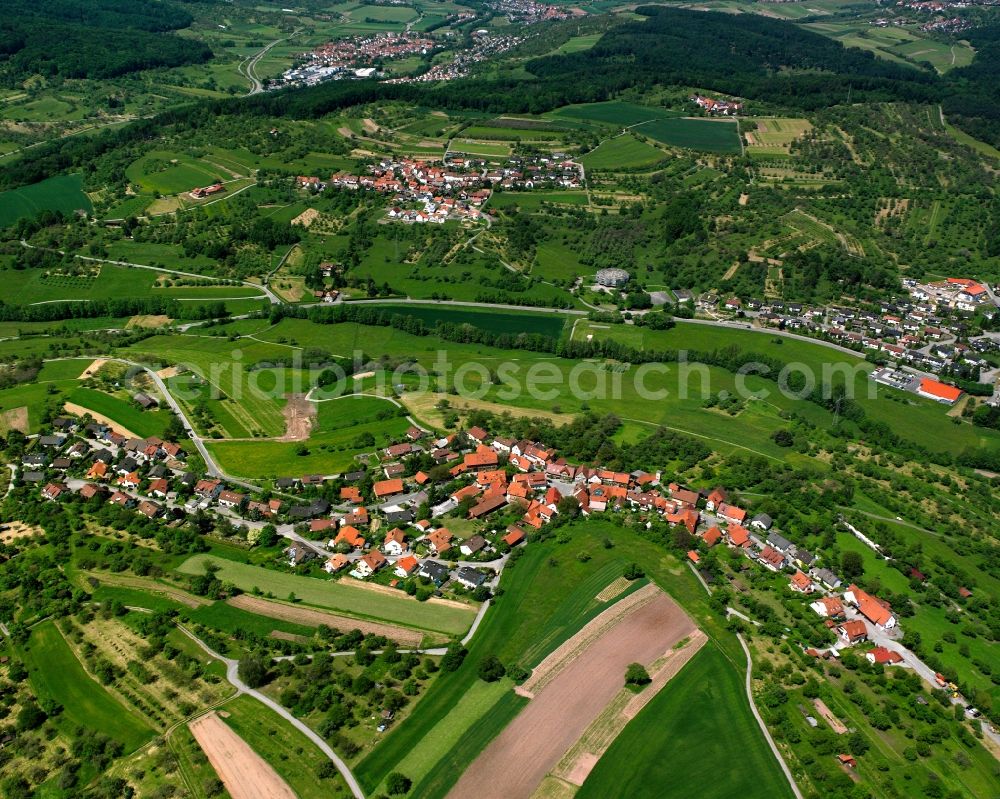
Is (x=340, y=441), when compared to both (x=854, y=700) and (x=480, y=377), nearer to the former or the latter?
(x=480, y=377)

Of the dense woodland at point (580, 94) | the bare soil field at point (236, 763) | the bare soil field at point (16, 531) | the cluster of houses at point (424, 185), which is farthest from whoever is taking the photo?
the dense woodland at point (580, 94)

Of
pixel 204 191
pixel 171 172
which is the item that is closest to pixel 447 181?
pixel 204 191

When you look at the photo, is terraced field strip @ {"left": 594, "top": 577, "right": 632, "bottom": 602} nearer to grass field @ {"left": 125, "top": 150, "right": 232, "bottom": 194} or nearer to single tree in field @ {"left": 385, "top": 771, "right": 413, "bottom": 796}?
single tree in field @ {"left": 385, "top": 771, "right": 413, "bottom": 796}

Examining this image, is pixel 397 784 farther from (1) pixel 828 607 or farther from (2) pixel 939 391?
(2) pixel 939 391

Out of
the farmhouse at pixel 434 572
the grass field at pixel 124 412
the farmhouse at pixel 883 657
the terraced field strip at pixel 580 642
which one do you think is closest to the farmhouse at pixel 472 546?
the farmhouse at pixel 434 572

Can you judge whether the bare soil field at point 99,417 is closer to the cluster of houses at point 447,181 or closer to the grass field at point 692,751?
the grass field at point 692,751

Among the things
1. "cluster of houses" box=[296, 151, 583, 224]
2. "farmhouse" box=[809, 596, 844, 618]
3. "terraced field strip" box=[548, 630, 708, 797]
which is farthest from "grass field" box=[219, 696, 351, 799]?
"cluster of houses" box=[296, 151, 583, 224]
